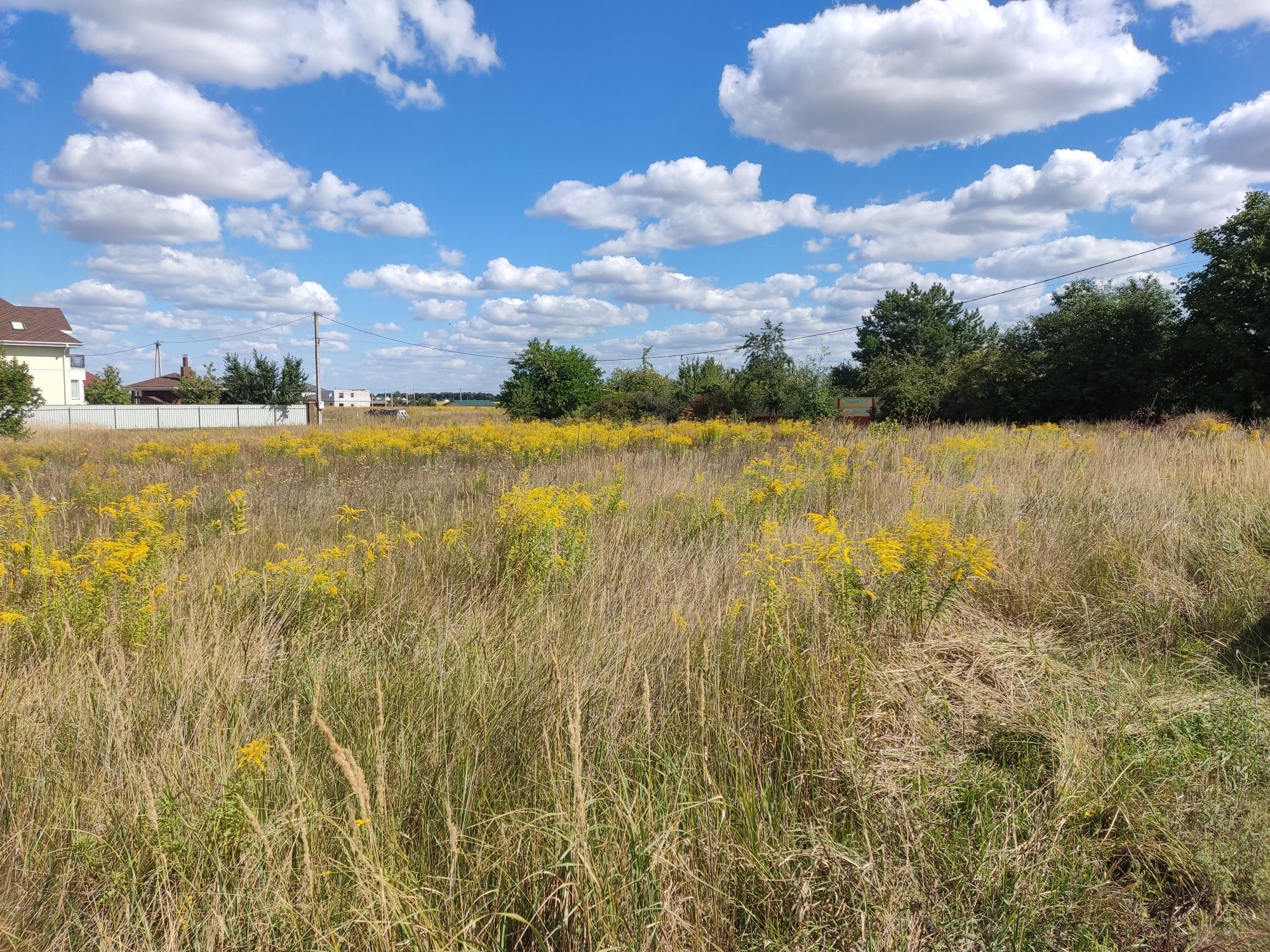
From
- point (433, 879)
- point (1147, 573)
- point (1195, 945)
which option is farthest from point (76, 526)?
point (1147, 573)

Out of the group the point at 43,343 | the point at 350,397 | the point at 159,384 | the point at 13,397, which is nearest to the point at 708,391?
the point at 13,397

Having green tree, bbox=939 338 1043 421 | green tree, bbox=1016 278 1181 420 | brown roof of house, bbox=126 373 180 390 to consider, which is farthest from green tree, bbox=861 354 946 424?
brown roof of house, bbox=126 373 180 390

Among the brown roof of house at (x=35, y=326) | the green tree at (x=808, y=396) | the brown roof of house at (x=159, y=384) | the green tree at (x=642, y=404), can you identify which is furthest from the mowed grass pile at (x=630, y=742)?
the brown roof of house at (x=159, y=384)

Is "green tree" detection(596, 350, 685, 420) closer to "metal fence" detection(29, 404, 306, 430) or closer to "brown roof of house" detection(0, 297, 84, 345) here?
"metal fence" detection(29, 404, 306, 430)

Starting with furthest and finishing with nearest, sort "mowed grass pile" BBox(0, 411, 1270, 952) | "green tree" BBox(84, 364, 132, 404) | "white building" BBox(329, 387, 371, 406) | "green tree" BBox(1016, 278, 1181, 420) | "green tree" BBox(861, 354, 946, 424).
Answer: "white building" BBox(329, 387, 371, 406) → "green tree" BBox(84, 364, 132, 404) → "green tree" BBox(861, 354, 946, 424) → "green tree" BBox(1016, 278, 1181, 420) → "mowed grass pile" BBox(0, 411, 1270, 952)

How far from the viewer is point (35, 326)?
40656 mm

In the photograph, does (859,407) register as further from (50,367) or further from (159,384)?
(159,384)

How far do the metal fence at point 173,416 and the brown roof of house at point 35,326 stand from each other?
25.0 feet

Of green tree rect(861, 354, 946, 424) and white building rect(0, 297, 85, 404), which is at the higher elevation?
white building rect(0, 297, 85, 404)

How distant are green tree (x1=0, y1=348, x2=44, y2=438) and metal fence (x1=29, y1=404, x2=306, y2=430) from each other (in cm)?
1491

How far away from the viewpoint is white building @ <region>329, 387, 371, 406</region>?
117 m

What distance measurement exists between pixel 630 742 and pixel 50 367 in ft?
176

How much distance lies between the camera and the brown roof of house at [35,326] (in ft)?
128

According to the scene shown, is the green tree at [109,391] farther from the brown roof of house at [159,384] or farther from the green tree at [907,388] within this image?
the green tree at [907,388]
